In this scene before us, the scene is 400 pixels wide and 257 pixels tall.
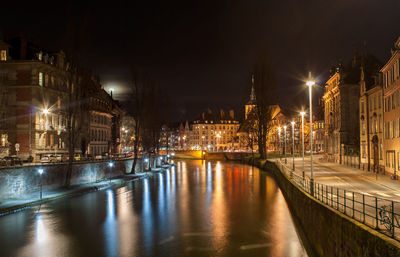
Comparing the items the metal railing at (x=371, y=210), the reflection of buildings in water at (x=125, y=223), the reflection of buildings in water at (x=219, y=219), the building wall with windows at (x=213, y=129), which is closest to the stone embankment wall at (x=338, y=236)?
the metal railing at (x=371, y=210)

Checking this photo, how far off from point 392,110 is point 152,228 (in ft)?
78.4

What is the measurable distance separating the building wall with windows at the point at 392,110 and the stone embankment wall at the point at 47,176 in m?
31.7

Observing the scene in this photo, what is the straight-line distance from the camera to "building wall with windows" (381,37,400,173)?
30.6m

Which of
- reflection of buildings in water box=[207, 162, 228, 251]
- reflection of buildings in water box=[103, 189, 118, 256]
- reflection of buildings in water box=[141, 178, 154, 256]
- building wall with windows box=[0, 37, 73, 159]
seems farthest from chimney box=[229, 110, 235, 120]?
reflection of buildings in water box=[103, 189, 118, 256]

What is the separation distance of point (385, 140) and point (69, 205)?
29694 mm

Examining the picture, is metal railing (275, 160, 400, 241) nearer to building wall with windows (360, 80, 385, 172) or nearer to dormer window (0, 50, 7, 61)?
building wall with windows (360, 80, 385, 172)

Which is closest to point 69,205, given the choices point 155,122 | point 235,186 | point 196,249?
point 196,249

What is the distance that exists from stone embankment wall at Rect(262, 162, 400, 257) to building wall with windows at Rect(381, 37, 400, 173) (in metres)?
15.6

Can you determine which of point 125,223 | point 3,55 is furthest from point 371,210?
point 3,55

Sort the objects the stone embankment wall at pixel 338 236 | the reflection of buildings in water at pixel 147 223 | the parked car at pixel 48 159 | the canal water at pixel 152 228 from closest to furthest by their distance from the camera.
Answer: the stone embankment wall at pixel 338 236 → the canal water at pixel 152 228 → the reflection of buildings in water at pixel 147 223 → the parked car at pixel 48 159

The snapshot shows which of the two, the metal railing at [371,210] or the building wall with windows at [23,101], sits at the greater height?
the building wall with windows at [23,101]

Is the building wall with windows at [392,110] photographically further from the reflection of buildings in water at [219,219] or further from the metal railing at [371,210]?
the reflection of buildings in water at [219,219]

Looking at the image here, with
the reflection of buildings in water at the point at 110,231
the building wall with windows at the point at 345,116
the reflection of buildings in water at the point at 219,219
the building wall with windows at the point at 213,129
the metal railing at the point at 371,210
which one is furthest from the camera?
the building wall with windows at the point at 213,129

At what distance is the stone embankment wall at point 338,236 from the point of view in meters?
9.34
